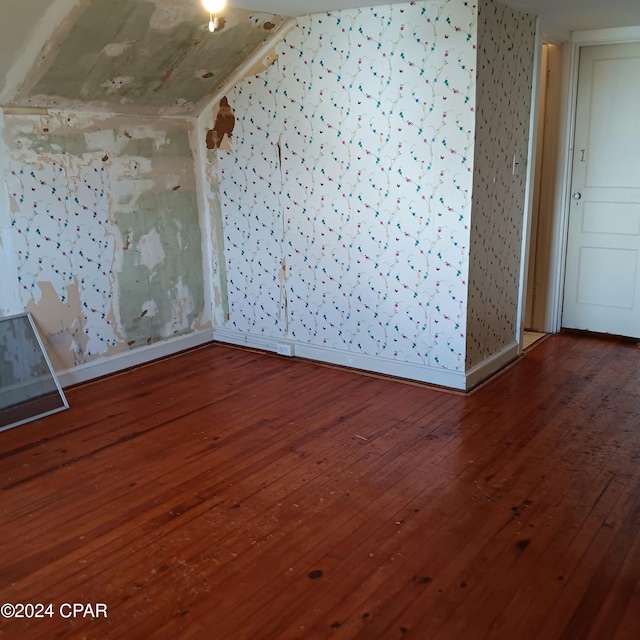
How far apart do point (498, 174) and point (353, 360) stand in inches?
56.0

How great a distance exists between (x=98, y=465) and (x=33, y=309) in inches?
48.2

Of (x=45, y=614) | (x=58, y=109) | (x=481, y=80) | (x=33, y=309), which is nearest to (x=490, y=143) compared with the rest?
(x=481, y=80)

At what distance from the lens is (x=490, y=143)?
363cm

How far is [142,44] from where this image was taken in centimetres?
353

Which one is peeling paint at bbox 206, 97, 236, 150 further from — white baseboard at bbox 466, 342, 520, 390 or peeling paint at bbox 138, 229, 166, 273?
white baseboard at bbox 466, 342, 520, 390

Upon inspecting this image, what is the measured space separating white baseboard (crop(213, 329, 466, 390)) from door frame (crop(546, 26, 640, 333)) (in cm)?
154

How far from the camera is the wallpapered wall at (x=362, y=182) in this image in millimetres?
3512

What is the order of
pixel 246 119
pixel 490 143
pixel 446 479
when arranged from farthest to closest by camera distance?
pixel 246 119 → pixel 490 143 → pixel 446 479

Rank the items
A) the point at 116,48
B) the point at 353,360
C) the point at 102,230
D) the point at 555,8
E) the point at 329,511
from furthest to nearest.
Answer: the point at 353,360 → the point at 102,230 → the point at 555,8 → the point at 116,48 → the point at 329,511

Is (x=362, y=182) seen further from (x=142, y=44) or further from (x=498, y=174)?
(x=142, y=44)

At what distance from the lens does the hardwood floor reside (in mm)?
2000

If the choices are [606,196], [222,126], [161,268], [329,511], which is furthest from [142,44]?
[606,196]

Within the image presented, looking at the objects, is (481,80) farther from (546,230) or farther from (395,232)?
(546,230)

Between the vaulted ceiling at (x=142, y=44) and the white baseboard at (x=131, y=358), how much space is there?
1525 millimetres
